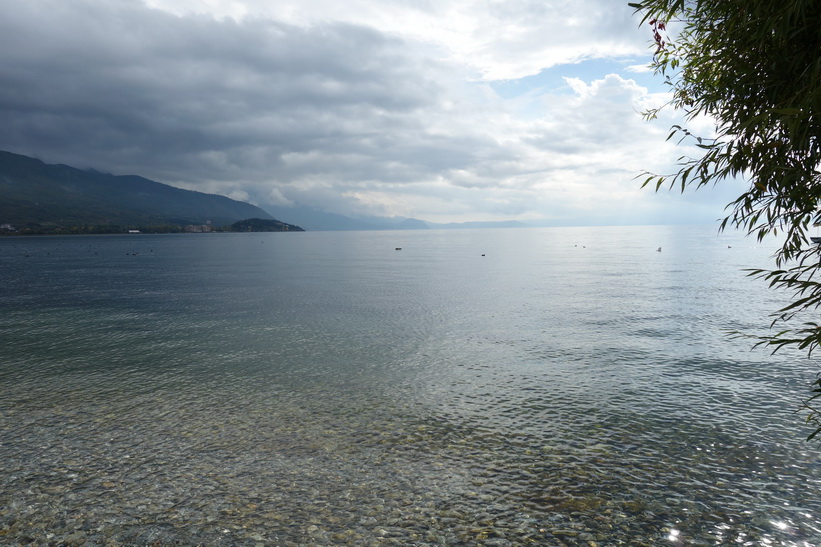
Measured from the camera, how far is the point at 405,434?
15375 millimetres

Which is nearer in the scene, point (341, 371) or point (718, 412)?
point (718, 412)

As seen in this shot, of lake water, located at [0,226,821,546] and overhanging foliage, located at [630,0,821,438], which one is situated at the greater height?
overhanging foliage, located at [630,0,821,438]

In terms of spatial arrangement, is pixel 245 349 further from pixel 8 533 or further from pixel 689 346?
pixel 689 346

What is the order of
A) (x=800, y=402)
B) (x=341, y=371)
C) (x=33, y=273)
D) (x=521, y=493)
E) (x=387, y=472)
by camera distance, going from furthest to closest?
(x=33, y=273) → (x=341, y=371) → (x=800, y=402) → (x=387, y=472) → (x=521, y=493)

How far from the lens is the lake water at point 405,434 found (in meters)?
10.5

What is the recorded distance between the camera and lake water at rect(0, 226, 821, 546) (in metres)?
10.5

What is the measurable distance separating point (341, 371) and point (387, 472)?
10496 mm

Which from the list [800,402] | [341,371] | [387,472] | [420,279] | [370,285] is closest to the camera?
[387,472]

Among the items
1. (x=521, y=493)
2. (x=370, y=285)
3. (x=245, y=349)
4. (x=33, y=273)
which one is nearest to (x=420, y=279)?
(x=370, y=285)

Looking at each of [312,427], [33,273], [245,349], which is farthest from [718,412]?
[33,273]

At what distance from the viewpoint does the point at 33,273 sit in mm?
78375

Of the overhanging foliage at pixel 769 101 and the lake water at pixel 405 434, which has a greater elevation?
the overhanging foliage at pixel 769 101

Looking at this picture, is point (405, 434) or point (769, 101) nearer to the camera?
point (769, 101)

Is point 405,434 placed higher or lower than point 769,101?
lower
